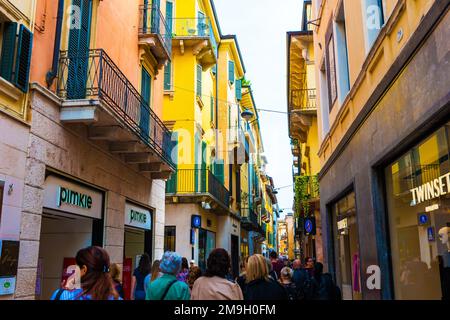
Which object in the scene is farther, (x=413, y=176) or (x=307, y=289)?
(x=307, y=289)

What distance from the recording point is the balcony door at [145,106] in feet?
36.2

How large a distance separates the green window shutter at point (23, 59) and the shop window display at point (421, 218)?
5.95 m

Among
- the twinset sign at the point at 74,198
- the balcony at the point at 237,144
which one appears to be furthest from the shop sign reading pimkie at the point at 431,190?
the balcony at the point at 237,144

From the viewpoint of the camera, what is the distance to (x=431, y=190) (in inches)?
219

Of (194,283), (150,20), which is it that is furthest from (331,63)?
(194,283)

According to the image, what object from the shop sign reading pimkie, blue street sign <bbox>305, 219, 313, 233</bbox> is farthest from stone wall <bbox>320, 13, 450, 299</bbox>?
blue street sign <bbox>305, 219, 313, 233</bbox>

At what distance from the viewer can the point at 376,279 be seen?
7.35 m

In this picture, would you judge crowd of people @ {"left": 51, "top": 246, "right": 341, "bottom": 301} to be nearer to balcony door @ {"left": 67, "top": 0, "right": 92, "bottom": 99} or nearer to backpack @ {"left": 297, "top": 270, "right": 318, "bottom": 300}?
backpack @ {"left": 297, "top": 270, "right": 318, "bottom": 300}

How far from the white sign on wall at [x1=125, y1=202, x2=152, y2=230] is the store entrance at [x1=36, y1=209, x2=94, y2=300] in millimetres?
1871

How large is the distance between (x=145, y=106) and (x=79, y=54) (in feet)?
9.48

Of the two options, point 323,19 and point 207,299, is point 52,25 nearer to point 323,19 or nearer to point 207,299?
point 207,299

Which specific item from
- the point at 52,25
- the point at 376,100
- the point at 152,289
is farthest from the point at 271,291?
the point at 52,25

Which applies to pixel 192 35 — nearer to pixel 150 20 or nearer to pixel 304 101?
pixel 304 101

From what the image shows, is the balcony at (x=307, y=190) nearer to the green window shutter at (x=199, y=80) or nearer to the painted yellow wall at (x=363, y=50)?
the green window shutter at (x=199, y=80)
